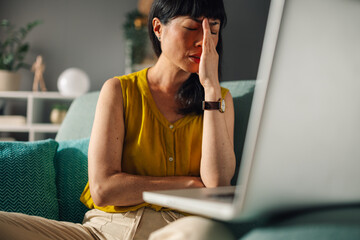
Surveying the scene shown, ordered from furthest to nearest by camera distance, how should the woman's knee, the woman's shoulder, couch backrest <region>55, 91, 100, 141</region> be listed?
1. couch backrest <region>55, 91, 100, 141</region>
2. the woman's shoulder
3. the woman's knee

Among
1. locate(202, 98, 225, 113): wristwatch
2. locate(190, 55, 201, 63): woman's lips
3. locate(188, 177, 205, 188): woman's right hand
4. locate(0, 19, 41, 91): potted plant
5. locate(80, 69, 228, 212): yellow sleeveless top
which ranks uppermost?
locate(190, 55, 201, 63): woman's lips

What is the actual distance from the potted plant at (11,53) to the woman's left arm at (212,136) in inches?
125

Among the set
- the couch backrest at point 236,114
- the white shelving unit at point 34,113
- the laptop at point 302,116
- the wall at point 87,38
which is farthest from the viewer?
the wall at point 87,38

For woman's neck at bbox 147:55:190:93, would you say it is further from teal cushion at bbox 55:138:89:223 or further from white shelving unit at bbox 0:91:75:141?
white shelving unit at bbox 0:91:75:141

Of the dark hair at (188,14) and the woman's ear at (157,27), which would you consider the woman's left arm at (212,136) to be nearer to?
the dark hair at (188,14)

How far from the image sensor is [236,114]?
1.43 m

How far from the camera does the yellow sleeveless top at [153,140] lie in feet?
3.95

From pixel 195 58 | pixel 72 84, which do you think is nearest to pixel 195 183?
pixel 195 58

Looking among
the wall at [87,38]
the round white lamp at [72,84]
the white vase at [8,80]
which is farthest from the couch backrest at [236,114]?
the wall at [87,38]

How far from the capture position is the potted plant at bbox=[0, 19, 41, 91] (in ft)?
12.6

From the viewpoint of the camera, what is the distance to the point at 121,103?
1240 millimetres

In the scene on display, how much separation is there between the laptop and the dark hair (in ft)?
2.32

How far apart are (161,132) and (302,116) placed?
782 mm

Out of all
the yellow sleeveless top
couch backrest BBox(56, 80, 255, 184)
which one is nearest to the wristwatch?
the yellow sleeveless top
